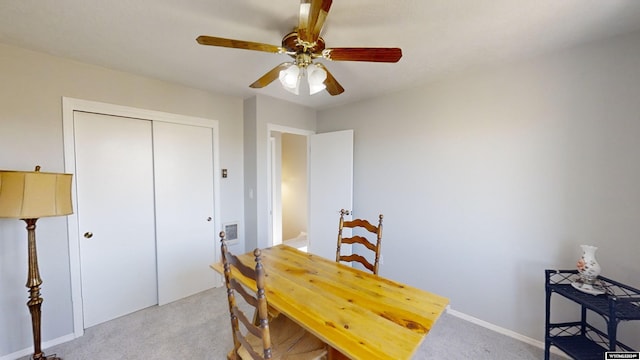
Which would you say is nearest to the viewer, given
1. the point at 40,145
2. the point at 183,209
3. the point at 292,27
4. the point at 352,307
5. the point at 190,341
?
the point at 352,307

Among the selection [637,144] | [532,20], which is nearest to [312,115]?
[532,20]

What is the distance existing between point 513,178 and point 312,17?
213 cm

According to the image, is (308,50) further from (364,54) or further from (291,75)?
(364,54)

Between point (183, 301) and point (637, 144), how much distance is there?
4.15m

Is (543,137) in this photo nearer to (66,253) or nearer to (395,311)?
(395,311)

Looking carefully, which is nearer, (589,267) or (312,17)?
(312,17)

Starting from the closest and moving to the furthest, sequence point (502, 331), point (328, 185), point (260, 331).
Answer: point (260, 331) < point (502, 331) < point (328, 185)

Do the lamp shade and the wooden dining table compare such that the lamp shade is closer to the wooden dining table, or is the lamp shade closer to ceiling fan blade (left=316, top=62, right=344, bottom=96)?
the wooden dining table

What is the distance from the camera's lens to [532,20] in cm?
154

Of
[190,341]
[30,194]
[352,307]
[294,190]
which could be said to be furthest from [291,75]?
[294,190]

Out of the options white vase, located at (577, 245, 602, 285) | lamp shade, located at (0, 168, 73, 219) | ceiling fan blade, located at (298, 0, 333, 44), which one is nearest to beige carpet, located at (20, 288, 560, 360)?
white vase, located at (577, 245, 602, 285)

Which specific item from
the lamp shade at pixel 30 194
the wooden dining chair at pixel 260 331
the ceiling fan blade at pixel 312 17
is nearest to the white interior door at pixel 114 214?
the lamp shade at pixel 30 194

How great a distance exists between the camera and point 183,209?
2787 millimetres

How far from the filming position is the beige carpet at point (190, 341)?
1.92 metres
